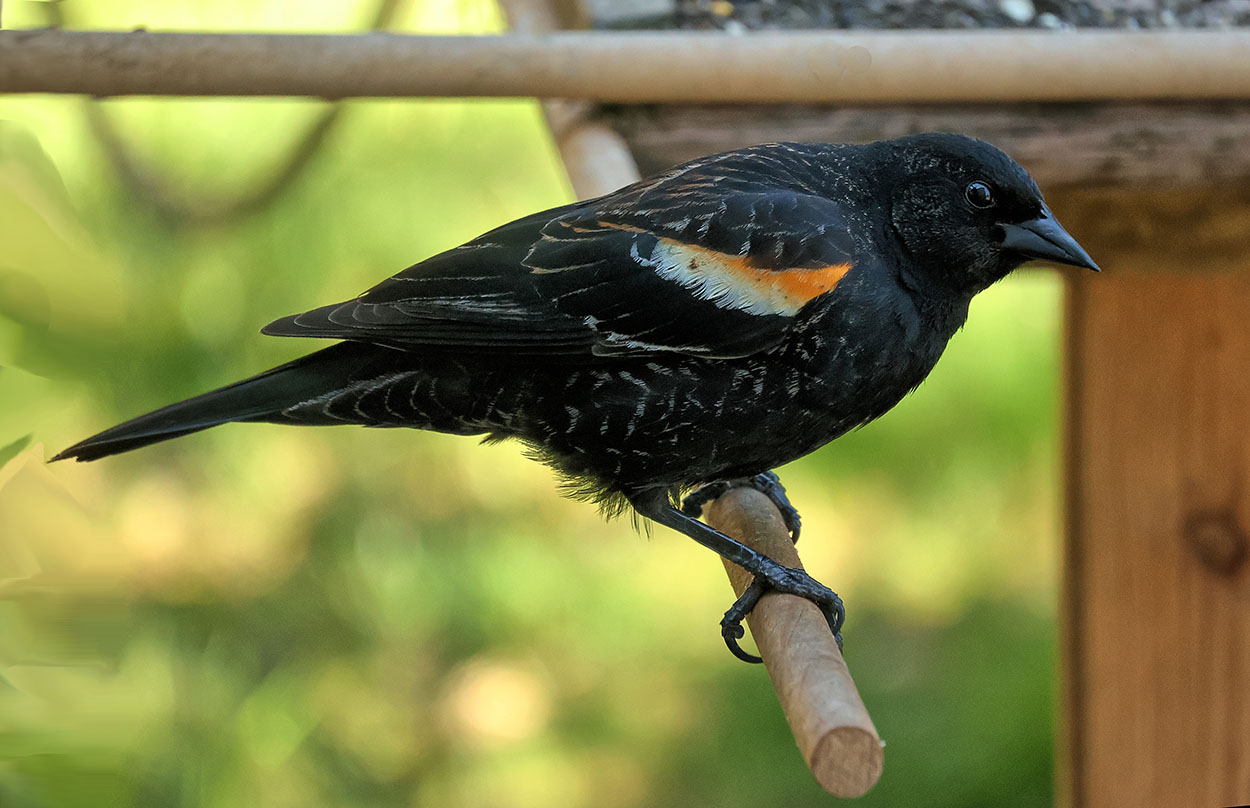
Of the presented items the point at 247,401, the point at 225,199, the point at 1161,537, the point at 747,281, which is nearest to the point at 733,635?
the point at 747,281

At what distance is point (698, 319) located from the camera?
176 centimetres

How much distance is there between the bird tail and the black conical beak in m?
0.92

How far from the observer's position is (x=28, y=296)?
1545 millimetres

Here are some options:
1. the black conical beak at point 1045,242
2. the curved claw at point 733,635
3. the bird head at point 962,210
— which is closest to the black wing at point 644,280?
the bird head at point 962,210

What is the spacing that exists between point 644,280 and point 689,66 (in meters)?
0.52

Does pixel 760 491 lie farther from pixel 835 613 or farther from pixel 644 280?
pixel 644 280

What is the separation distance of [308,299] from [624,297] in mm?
2179

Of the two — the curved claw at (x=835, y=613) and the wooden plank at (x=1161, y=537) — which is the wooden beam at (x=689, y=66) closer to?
the wooden plank at (x=1161, y=537)

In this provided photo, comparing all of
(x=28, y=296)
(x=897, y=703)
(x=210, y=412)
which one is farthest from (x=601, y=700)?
(x=28, y=296)

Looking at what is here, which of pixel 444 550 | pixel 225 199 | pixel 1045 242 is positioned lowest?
pixel 444 550

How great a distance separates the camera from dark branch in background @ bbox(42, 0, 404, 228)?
11.6 ft

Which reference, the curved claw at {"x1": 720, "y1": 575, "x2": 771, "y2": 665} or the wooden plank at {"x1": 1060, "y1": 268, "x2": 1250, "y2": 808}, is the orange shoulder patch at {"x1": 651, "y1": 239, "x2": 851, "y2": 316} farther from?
the wooden plank at {"x1": 1060, "y1": 268, "x2": 1250, "y2": 808}

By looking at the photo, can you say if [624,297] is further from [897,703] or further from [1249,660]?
[897,703]

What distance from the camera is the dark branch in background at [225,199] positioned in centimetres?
354
